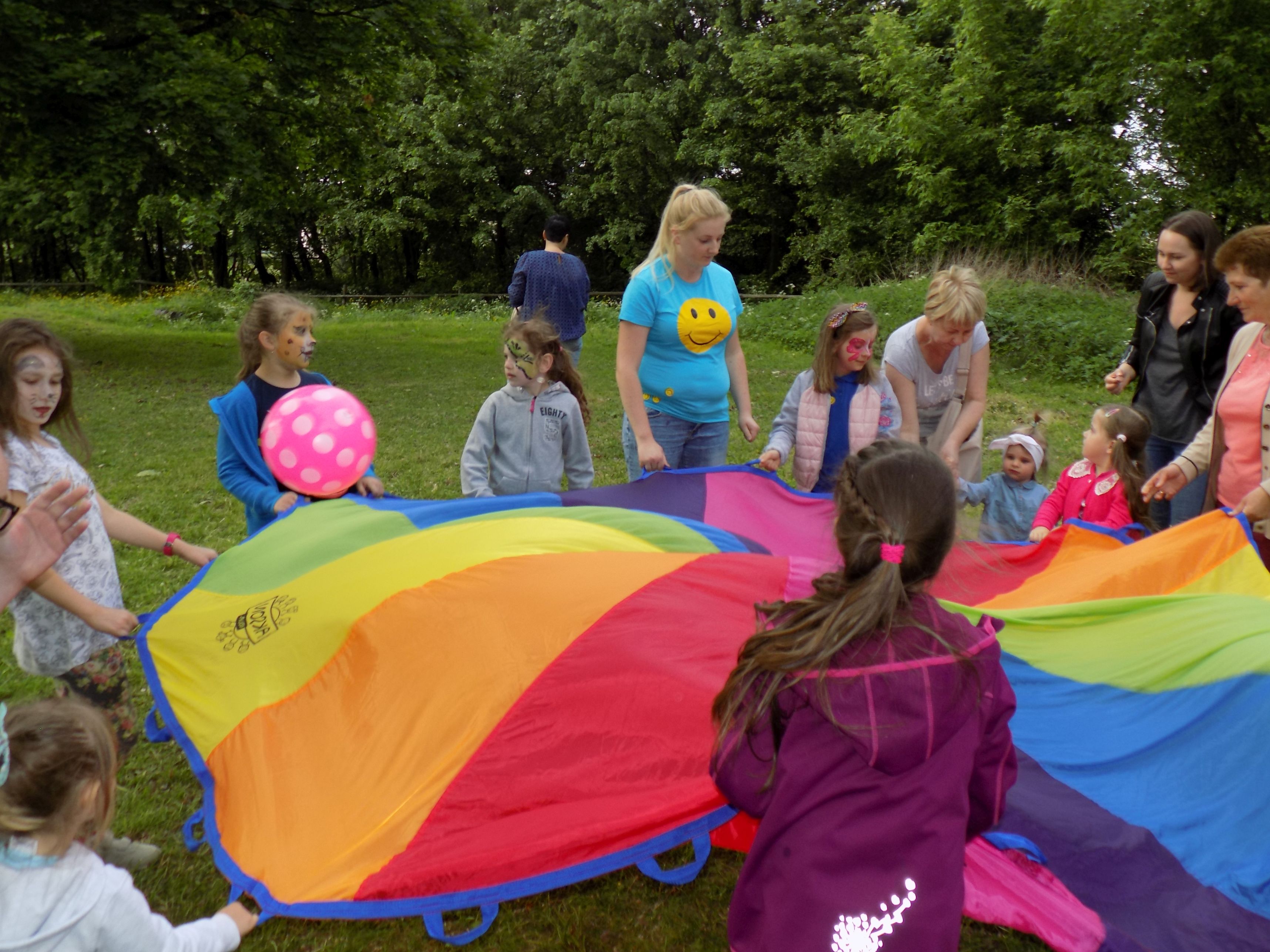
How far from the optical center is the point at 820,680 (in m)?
1.65

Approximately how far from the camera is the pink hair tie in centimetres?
166

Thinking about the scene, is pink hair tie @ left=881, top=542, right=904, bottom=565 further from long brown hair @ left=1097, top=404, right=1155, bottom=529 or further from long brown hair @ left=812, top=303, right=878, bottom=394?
long brown hair @ left=1097, top=404, right=1155, bottom=529

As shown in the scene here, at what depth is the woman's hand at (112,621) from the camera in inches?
100

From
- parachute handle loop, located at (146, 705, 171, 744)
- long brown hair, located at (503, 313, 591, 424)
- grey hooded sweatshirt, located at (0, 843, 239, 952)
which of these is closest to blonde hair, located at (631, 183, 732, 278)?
long brown hair, located at (503, 313, 591, 424)

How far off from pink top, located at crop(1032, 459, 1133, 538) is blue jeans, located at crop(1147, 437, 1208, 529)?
0.58 feet

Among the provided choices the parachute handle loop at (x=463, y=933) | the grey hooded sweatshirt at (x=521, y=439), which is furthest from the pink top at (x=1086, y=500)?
the parachute handle loop at (x=463, y=933)

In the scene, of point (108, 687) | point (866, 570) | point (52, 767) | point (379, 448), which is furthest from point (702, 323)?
point (379, 448)

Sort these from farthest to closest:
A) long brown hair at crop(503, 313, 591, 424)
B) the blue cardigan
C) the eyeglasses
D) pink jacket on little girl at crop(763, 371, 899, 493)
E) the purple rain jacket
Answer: pink jacket on little girl at crop(763, 371, 899, 493) < long brown hair at crop(503, 313, 591, 424) < the blue cardigan < the eyeglasses < the purple rain jacket

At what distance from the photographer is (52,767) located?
68.3 inches

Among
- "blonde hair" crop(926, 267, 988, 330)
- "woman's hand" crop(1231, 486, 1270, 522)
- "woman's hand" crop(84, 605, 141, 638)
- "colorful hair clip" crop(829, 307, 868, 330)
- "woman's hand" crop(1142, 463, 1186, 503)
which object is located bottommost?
"woman's hand" crop(84, 605, 141, 638)

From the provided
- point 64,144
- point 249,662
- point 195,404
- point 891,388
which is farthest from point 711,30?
point 249,662

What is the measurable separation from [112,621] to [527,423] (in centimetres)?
181

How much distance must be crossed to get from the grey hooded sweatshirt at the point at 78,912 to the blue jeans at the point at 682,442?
2527 mm

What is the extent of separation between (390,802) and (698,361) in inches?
84.6
